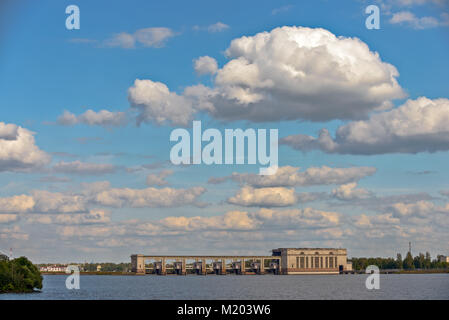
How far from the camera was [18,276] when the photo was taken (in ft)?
564

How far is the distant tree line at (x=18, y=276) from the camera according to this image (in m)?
171

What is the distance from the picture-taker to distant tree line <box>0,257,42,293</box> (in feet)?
561
